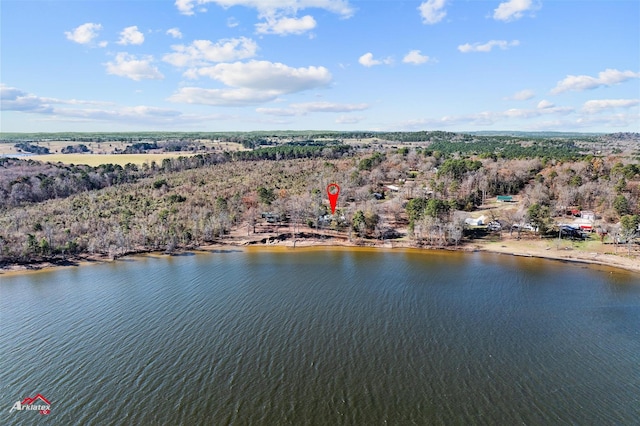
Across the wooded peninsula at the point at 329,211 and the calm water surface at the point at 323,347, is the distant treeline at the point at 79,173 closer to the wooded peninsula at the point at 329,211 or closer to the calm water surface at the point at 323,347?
the wooded peninsula at the point at 329,211

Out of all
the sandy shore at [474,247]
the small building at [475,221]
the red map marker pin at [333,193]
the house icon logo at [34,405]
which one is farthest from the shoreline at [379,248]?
the house icon logo at [34,405]

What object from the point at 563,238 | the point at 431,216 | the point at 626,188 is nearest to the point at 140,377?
the point at 431,216

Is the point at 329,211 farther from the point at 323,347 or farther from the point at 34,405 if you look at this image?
the point at 34,405

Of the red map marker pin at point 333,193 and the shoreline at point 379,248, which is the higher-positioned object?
the red map marker pin at point 333,193

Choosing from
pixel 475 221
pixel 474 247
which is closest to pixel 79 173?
pixel 475 221

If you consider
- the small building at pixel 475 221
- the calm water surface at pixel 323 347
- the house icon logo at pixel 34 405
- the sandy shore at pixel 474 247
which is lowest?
the house icon logo at pixel 34 405

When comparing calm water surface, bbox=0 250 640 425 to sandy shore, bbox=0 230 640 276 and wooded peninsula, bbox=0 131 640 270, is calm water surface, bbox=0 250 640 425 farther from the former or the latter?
wooded peninsula, bbox=0 131 640 270

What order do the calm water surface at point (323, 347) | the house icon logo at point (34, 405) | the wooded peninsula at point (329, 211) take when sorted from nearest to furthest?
1. the house icon logo at point (34, 405)
2. the calm water surface at point (323, 347)
3. the wooded peninsula at point (329, 211)
